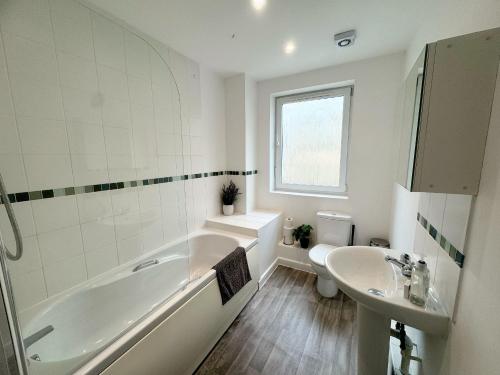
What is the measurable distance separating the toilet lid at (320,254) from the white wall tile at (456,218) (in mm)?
1165

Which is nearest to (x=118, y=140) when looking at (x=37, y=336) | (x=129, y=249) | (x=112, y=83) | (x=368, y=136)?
(x=112, y=83)

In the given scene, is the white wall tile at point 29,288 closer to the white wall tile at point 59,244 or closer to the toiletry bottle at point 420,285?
the white wall tile at point 59,244

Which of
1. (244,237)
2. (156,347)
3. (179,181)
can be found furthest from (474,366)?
(179,181)

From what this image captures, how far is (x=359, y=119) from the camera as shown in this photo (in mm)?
2178

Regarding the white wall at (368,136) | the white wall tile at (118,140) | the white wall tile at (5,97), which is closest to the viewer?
the white wall tile at (5,97)

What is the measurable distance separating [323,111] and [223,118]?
1.23 meters

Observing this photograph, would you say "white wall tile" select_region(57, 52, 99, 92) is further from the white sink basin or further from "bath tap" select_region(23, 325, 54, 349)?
the white sink basin

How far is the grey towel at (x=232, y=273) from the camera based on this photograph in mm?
1552

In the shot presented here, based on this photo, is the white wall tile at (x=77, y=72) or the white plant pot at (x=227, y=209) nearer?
the white wall tile at (x=77, y=72)

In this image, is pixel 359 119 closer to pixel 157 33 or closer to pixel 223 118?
pixel 223 118

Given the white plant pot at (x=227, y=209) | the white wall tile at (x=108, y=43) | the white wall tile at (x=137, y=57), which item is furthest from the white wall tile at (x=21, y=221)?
the white plant pot at (x=227, y=209)

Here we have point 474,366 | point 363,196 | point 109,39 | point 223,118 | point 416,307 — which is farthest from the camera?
point 223,118

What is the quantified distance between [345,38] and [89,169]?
2.18 metres

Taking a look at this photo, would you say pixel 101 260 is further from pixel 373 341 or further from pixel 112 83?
pixel 373 341
